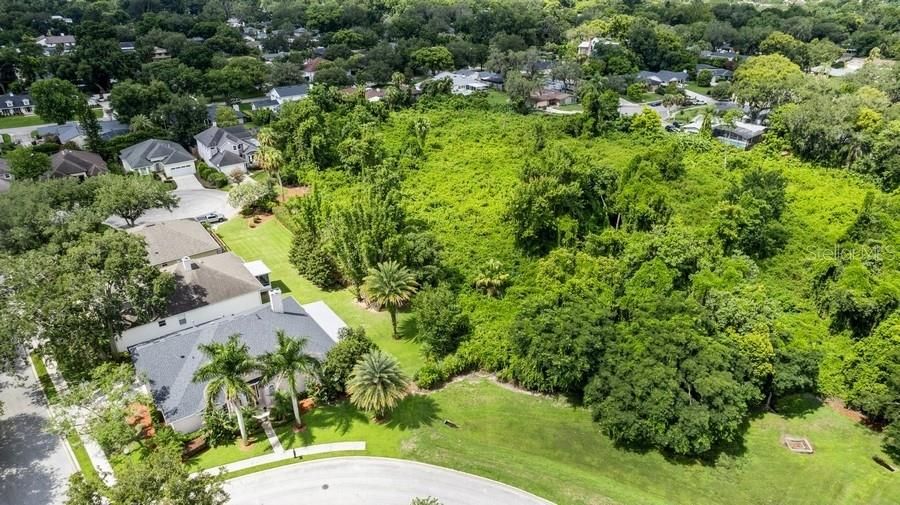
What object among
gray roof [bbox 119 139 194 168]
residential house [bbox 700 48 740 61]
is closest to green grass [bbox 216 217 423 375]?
gray roof [bbox 119 139 194 168]

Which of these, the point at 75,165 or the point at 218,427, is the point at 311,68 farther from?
the point at 218,427

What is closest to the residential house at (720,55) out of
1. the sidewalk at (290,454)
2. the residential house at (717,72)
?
the residential house at (717,72)

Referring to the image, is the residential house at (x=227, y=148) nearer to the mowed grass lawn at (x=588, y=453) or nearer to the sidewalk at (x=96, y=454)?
the sidewalk at (x=96, y=454)

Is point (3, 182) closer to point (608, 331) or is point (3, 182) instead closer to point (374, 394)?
point (374, 394)

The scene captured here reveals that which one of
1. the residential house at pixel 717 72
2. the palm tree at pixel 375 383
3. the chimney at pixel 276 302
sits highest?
the chimney at pixel 276 302

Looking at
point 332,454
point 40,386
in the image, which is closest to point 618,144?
point 332,454
